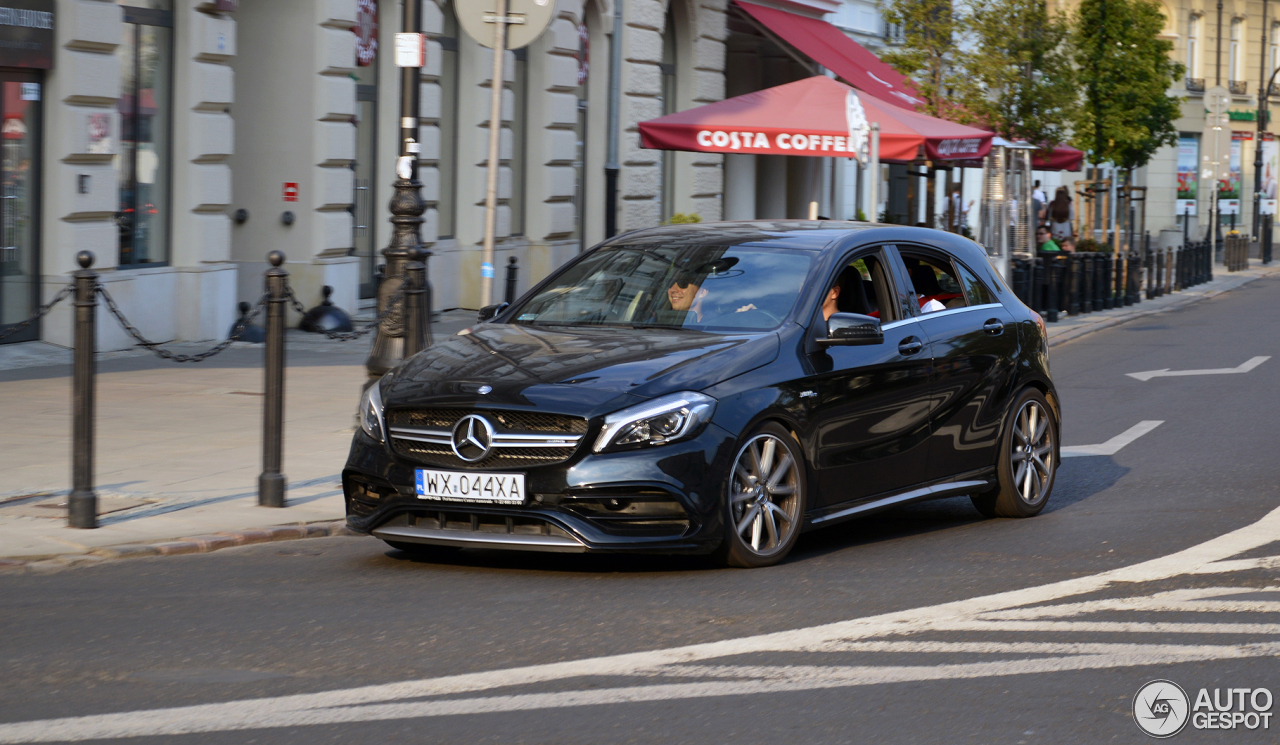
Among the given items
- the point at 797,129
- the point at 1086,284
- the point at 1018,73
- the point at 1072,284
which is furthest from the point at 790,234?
the point at 1018,73

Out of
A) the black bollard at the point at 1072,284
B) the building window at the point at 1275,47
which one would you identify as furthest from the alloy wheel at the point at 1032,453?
the building window at the point at 1275,47

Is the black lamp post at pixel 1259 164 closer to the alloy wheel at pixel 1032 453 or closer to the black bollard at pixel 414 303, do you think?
the alloy wheel at pixel 1032 453

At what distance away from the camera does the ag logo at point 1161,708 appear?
4684 millimetres

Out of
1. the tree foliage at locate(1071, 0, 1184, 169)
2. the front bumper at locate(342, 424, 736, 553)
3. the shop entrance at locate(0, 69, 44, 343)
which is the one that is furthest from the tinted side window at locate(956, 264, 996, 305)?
the tree foliage at locate(1071, 0, 1184, 169)

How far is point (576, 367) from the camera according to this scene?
6750 mm

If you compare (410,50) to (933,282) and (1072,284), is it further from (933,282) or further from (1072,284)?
(1072,284)

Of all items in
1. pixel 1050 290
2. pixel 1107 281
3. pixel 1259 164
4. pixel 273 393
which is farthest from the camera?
pixel 1259 164

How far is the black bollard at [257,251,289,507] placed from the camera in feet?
27.0

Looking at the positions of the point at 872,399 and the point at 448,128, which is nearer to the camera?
the point at 872,399

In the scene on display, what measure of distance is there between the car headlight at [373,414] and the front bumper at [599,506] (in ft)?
0.49

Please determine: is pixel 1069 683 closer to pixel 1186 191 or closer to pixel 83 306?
pixel 83 306

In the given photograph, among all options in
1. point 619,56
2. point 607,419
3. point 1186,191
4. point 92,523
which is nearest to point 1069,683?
point 607,419

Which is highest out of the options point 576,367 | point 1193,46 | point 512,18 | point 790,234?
point 1193,46

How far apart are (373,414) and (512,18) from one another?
3.61m
